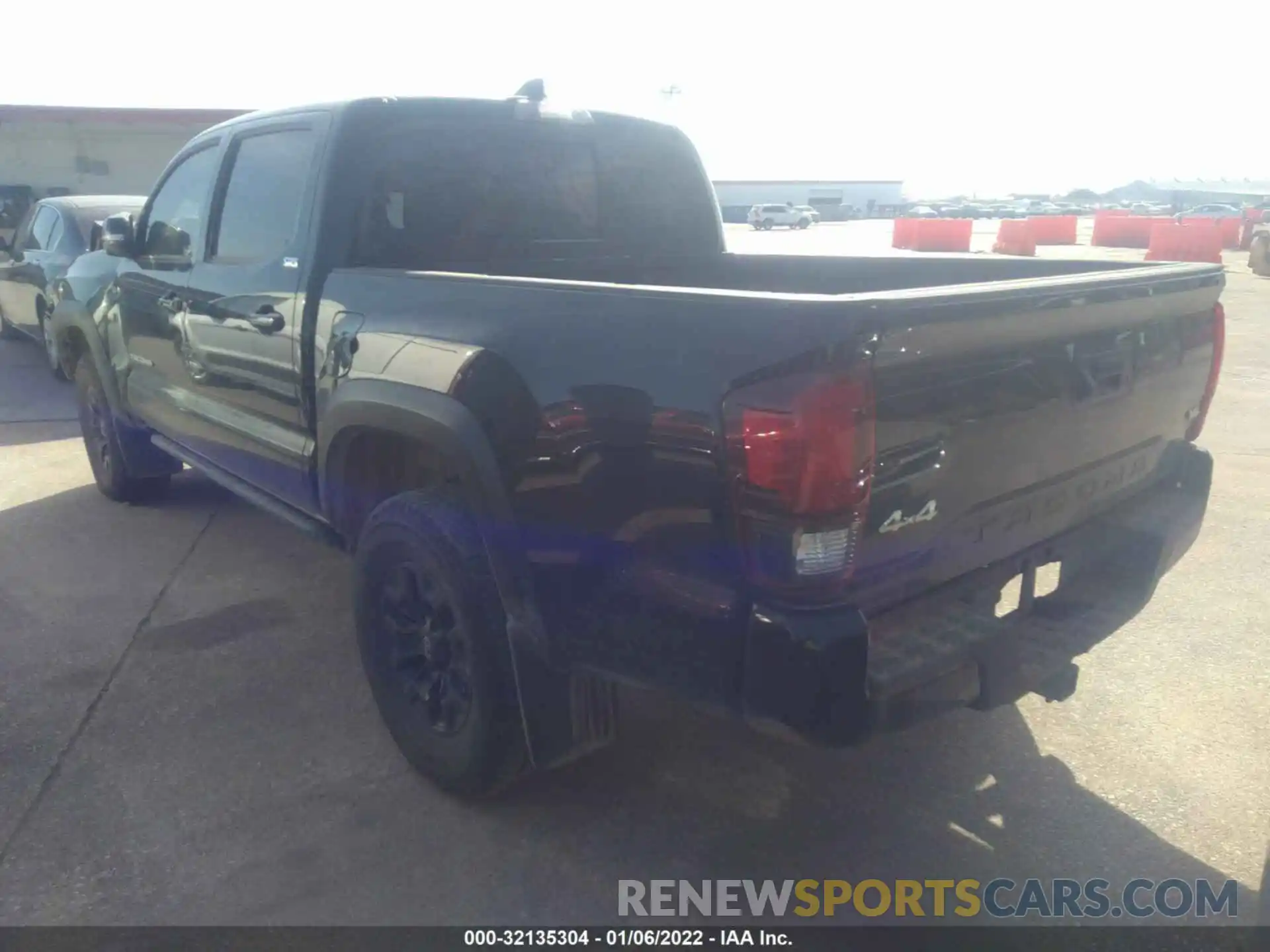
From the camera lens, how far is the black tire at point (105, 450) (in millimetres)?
5730

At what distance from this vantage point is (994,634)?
96.3 inches

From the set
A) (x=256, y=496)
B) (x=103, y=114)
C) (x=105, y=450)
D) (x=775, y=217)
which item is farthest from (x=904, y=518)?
(x=775, y=217)

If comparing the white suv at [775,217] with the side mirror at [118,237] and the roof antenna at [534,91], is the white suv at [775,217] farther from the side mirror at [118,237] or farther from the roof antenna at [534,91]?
the roof antenna at [534,91]

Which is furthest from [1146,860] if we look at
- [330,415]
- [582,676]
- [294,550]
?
[294,550]

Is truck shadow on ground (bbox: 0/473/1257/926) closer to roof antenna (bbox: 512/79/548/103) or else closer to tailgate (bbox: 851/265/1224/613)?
tailgate (bbox: 851/265/1224/613)

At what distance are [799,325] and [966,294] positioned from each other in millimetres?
447

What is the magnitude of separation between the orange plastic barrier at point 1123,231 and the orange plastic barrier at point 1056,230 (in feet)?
3.02

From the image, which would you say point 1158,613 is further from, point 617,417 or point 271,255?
point 271,255

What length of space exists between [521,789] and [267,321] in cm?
183

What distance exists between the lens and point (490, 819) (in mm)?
3010

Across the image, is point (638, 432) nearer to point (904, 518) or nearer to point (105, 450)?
point (904, 518)

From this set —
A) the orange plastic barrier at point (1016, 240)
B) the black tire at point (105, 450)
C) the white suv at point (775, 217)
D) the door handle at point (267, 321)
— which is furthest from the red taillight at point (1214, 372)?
the white suv at point (775, 217)

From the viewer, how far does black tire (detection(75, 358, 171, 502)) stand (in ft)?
18.8

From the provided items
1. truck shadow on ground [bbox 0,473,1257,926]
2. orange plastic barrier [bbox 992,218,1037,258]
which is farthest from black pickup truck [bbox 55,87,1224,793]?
orange plastic barrier [bbox 992,218,1037,258]
